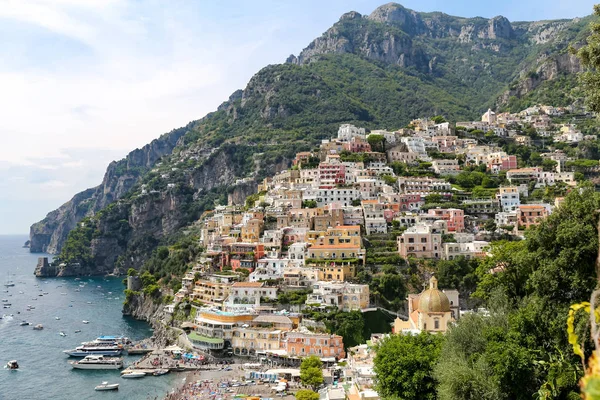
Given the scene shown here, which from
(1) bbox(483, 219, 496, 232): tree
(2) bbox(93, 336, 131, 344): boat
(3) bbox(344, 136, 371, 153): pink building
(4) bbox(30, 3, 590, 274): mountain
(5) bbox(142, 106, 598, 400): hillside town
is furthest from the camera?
(4) bbox(30, 3, 590, 274): mountain

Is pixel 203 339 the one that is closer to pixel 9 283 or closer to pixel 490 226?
pixel 490 226

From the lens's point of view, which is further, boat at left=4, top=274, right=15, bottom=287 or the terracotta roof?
boat at left=4, top=274, right=15, bottom=287

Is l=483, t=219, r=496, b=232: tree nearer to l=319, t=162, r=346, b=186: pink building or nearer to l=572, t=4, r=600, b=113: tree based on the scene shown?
l=319, t=162, r=346, b=186: pink building

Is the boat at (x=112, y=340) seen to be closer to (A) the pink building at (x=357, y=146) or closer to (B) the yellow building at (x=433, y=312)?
(B) the yellow building at (x=433, y=312)

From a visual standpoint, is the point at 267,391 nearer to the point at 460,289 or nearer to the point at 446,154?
the point at 460,289

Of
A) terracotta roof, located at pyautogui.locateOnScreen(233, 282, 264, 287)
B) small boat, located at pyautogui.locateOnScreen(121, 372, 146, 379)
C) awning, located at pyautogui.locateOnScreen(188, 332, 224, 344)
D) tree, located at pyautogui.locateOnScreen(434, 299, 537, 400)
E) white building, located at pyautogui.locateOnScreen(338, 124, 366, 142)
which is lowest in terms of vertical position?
small boat, located at pyautogui.locateOnScreen(121, 372, 146, 379)

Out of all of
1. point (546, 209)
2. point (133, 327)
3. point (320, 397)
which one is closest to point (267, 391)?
point (320, 397)

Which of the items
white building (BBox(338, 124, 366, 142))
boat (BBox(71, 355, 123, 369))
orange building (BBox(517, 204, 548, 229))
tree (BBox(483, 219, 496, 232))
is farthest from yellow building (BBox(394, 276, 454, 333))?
white building (BBox(338, 124, 366, 142))

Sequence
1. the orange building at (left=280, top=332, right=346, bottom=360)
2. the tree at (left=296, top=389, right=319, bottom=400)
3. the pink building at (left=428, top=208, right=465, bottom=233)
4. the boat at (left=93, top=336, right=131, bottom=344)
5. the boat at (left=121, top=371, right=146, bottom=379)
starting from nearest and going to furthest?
the tree at (left=296, top=389, right=319, bottom=400) < the orange building at (left=280, top=332, right=346, bottom=360) < the boat at (left=121, top=371, right=146, bottom=379) < the boat at (left=93, top=336, right=131, bottom=344) < the pink building at (left=428, top=208, right=465, bottom=233)
